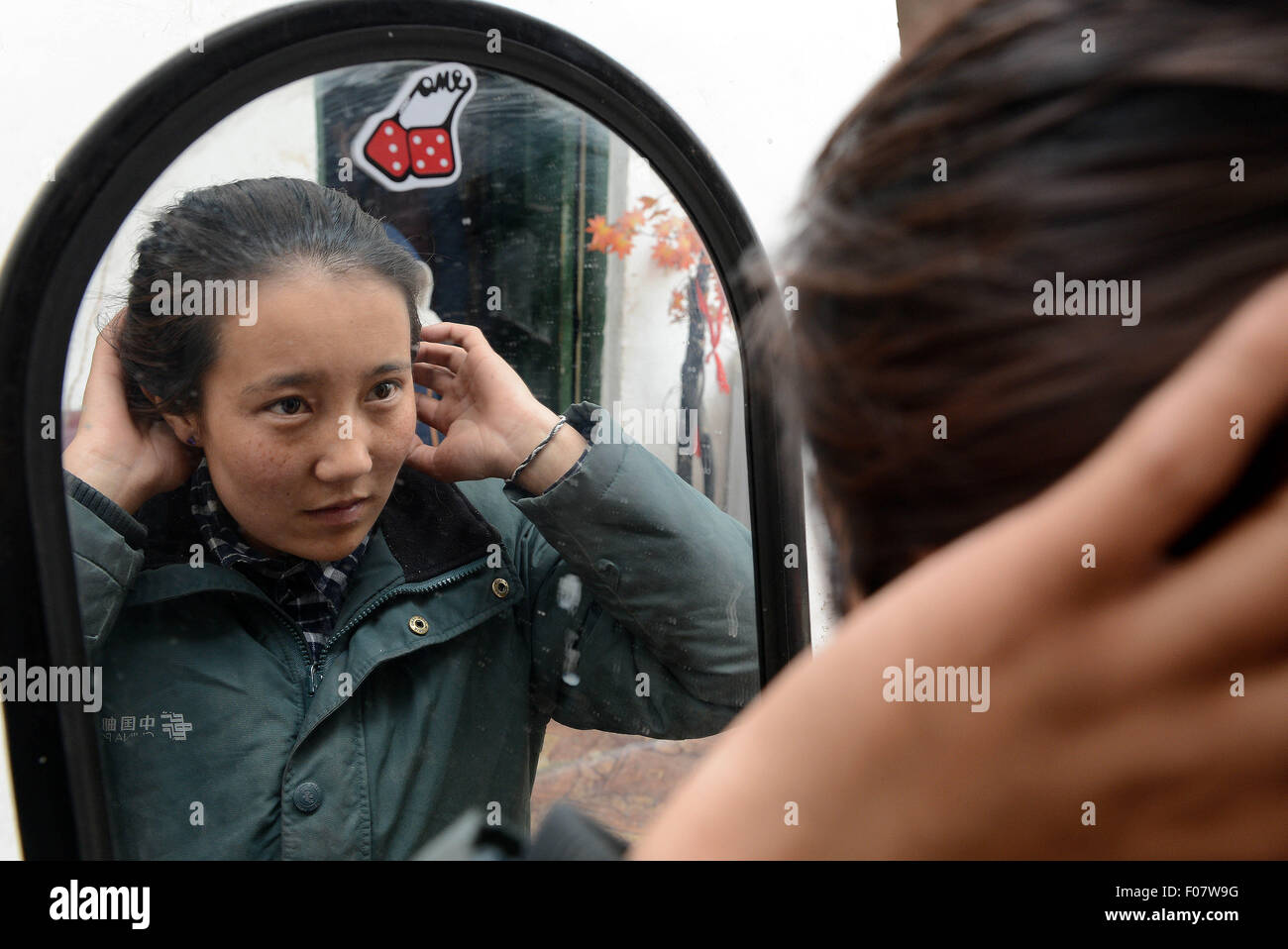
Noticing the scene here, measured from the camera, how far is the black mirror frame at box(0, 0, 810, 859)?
62cm

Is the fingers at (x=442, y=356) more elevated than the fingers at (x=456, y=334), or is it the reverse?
the fingers at (x=456, y=334)

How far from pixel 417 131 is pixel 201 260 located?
19 centimetres

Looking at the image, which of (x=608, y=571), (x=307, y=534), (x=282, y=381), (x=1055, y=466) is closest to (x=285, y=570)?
(x=307, y=534)

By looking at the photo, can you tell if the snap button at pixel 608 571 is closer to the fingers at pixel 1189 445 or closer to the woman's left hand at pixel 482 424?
the woman's left hand at pixel 482 424

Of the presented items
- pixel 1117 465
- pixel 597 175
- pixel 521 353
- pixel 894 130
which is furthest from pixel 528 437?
pixel 1117 465

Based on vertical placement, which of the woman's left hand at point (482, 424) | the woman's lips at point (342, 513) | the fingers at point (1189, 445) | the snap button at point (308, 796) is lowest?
the snap button at point (308, 796)

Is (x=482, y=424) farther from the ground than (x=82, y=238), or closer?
closer

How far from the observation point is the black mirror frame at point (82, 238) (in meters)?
0.62

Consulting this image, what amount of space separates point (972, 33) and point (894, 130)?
4cm

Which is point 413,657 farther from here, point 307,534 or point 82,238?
point 82,238

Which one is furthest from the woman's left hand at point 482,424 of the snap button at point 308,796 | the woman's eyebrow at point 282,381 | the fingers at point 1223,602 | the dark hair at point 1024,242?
the fingers at point 1223,602

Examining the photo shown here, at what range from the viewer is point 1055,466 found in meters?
0.29

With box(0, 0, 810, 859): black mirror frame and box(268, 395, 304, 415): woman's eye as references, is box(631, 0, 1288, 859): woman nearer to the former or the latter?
box(0, 0, 810, 859): black mirror frame
